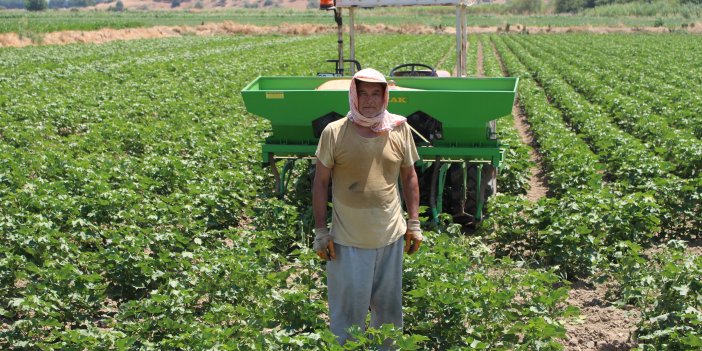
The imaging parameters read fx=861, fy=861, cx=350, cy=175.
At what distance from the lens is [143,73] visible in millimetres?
24625

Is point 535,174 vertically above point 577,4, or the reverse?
point 535,174

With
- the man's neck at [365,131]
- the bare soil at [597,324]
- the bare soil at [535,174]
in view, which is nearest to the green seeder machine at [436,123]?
the bare soil at [597,324]

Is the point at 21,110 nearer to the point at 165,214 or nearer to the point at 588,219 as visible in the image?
the point at 165,214

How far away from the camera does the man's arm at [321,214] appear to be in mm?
5125

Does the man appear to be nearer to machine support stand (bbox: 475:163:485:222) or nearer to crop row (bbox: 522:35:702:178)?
machine support stand (bbox: 475:163:485:222)

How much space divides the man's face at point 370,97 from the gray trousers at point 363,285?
84cm

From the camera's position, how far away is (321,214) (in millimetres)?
5176

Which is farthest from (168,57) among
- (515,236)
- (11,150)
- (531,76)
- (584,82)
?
(515,236)

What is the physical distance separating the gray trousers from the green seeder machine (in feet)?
9.71

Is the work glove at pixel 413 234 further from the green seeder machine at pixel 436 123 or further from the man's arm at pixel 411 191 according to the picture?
the green seeder machine at pixel 436 123

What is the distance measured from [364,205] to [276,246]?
9.58ft

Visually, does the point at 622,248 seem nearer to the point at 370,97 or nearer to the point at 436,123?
the point at 436,123

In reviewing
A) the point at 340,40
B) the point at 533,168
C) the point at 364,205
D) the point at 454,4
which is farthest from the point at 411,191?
the point at 533,168

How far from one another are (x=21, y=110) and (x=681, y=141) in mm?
11106
